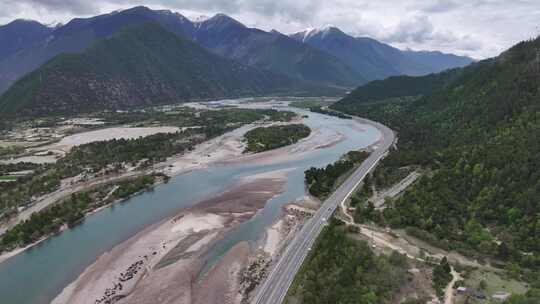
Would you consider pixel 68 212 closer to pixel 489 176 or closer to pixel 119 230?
pixel 119 230

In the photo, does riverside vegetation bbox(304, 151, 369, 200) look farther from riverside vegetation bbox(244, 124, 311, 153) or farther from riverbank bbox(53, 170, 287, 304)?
riverside vegetation bbox(244, 124, 311, 153)

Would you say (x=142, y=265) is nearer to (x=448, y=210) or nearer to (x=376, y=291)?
(x=376, y=291)

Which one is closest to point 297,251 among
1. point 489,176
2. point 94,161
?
point 489,176

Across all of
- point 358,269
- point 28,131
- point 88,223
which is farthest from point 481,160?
point 28,131

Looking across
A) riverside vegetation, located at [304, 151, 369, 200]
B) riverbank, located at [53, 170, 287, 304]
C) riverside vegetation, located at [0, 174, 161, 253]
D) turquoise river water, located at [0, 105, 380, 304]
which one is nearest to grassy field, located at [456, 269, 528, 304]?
riverbank, located at [53, 170, 287, 304]

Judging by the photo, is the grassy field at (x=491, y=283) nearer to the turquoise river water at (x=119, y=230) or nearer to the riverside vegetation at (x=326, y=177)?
the turquoise river water at (x=119, y=230)

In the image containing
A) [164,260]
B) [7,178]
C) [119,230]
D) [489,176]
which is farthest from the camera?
[7,178]
